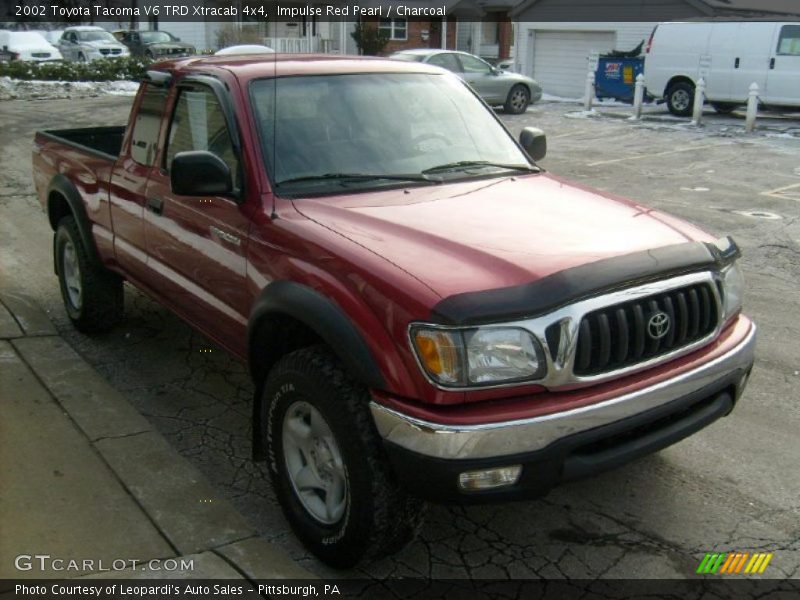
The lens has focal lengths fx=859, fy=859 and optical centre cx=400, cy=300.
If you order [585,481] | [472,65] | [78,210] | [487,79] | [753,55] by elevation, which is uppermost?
[753,55]

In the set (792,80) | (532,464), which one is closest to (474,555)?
(532,464)

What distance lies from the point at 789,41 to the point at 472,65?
670 cm

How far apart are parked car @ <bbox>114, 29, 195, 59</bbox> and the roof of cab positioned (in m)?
27.2

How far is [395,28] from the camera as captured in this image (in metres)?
39.5

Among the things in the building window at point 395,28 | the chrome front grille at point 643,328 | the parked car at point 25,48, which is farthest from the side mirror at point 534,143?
the building window at point 395,28

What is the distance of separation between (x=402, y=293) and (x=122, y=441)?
2083 mm

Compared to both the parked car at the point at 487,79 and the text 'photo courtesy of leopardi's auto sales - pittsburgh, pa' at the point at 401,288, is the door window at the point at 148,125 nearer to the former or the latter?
the text 'photo courtesy of leopardi's auto sales - pittsburgh, pa' at the point at 401,288

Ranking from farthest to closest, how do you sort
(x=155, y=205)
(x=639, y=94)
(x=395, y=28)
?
(x=395, y=28) < (x=639, y=94) < (x=155, y=205)

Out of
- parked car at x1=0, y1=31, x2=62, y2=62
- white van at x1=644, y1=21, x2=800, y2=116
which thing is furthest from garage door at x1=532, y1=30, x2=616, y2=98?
parked car at x1=0, y1=31, x2=62, y2=62

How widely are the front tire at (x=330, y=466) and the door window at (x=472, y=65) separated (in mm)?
17217

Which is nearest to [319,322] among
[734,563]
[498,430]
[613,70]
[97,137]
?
[498,430]

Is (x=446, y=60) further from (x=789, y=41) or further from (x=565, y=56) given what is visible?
(x=565, y=56)

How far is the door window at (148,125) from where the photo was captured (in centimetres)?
480

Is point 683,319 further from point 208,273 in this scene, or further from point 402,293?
point 208,273
